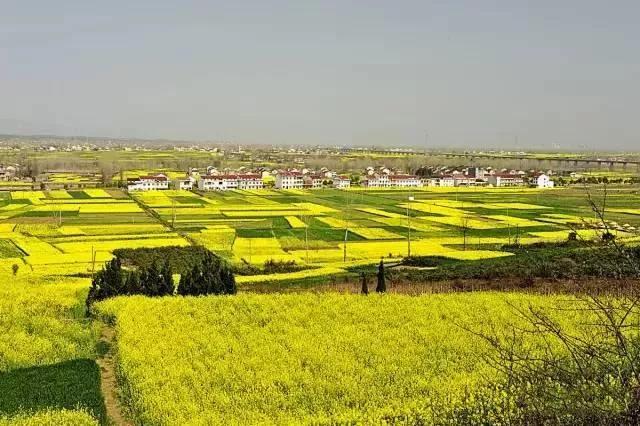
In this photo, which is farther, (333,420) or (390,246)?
(390,246)

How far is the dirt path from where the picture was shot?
36.8 ft

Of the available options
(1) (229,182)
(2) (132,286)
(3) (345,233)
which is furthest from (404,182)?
(2) (132,286)

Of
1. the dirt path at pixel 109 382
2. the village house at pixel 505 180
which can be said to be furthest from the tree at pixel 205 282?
the village house at pixel 505 180

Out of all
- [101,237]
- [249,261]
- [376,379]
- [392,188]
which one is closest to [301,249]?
[249,261]

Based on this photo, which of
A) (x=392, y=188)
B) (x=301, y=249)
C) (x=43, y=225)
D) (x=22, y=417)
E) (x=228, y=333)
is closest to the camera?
(x=22, y=417)

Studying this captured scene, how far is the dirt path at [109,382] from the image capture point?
11.2 m

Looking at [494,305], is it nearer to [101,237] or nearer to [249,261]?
[249,261]

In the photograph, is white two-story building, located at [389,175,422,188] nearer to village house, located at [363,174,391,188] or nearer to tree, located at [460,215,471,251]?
Answer: village house, located at [363,174,391,188]

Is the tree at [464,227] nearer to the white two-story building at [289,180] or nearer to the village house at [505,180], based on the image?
the white two-story building at [289,180]

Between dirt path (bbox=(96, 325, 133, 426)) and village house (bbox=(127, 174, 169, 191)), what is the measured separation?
6319cm

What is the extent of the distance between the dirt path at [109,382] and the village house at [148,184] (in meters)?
63.2

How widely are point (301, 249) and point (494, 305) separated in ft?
71.1

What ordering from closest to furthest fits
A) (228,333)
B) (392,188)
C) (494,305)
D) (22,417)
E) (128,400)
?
(22,417) < (128,400) < (228,333) < (494,305) < (392,188)

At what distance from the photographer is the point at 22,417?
35.0 ft
